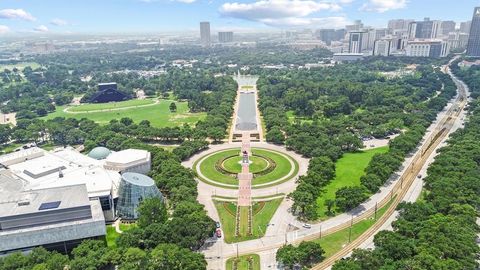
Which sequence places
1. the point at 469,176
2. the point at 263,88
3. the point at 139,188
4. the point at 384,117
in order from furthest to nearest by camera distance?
the point at 263,88 < the point at 384,117 < the point at 469,176 < the point at 139,188

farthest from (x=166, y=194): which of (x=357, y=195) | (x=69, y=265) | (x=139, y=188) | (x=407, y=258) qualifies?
(x=407, y=258)

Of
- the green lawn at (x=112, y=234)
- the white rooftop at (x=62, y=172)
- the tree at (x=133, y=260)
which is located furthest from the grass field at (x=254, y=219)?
the white rooftop at (x=62, y=172)

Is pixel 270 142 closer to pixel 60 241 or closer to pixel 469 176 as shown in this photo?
pixel 469 176

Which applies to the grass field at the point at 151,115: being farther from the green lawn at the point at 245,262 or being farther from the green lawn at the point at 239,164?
the green lawn at the point at 245,262

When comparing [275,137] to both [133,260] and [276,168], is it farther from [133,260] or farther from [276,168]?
[133,260]

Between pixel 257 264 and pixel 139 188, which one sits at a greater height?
pixel 139 188

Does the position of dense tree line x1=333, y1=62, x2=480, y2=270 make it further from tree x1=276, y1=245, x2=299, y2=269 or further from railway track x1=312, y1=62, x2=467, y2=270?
tree x1=276, y1=245, x2=299, y2=269

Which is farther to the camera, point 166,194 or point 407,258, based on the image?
point 166,194

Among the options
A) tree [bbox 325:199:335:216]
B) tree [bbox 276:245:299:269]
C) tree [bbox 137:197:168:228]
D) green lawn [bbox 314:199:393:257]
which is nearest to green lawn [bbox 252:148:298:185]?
tree [bbox 325:199:335:216]
